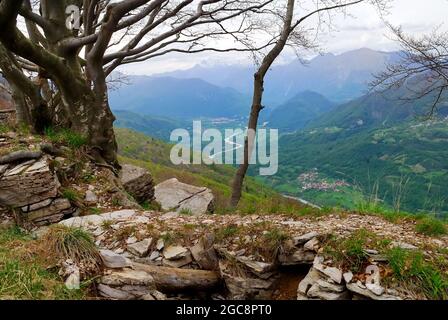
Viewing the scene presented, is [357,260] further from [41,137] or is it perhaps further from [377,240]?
[41,137]

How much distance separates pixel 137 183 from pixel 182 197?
3.79m

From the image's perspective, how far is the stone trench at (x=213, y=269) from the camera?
575 cm

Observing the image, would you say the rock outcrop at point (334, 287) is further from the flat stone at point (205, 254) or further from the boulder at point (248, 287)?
the flat stone at point (205, 254)

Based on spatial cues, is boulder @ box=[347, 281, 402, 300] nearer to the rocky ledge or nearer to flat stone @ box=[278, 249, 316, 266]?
the rocky ledge

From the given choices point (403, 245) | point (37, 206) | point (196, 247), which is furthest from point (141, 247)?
point (403, 245)

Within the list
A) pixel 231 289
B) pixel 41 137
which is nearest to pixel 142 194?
pixel 41 137

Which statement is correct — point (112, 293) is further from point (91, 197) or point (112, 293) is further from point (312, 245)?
point (91, 197)

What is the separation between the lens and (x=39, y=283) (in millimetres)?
4723

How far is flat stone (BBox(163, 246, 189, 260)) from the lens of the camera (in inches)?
278

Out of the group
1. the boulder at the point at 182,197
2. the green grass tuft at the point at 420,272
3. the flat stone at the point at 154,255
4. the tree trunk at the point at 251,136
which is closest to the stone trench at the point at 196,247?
the flat stone at the point at 154,255

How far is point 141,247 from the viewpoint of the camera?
7180mm

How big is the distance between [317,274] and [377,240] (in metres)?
1.16

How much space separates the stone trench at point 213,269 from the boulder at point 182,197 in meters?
7.83

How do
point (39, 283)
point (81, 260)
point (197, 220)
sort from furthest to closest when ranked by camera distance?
1. point (197, 220)
2. point (81, 260)
3. point (39, 283)
